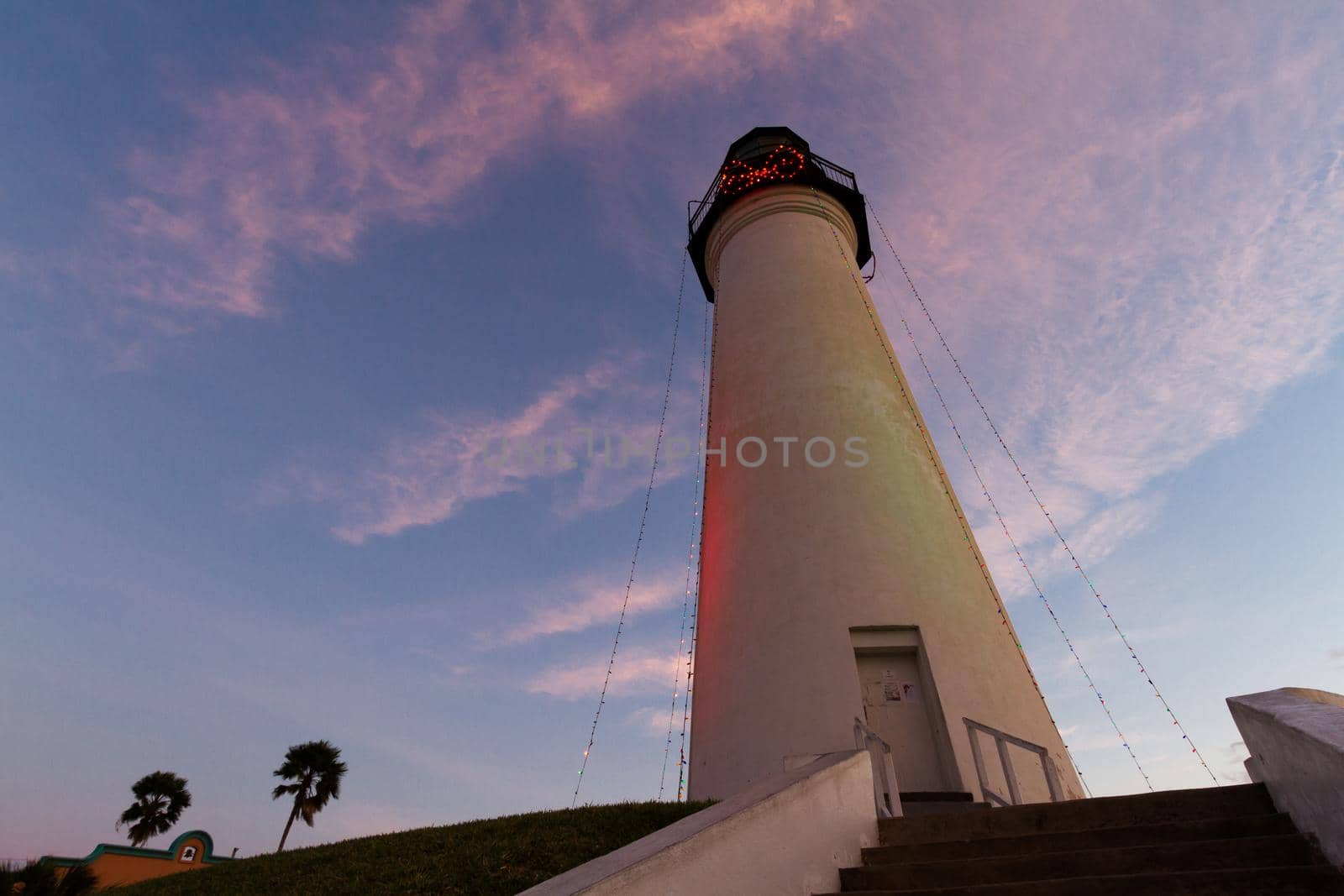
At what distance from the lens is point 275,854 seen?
323 inches

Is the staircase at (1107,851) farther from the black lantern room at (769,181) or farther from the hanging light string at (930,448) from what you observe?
the black lantern room at (769,181)

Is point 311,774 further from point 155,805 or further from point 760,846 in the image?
point 760,846

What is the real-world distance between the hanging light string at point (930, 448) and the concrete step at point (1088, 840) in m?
5.28

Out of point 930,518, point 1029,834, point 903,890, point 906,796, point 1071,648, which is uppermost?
point 930,518

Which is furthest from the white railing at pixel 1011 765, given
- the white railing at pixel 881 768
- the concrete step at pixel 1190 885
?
the concrete step at pixel 1190 885

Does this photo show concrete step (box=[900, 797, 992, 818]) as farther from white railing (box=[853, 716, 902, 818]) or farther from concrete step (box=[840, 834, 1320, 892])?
concrete step (box=[840, 834, 1320, 892])

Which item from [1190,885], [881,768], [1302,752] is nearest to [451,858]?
[881,768]

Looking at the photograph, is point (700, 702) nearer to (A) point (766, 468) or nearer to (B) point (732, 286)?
(A) point (766, 468)

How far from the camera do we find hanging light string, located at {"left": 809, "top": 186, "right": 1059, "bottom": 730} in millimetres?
Answer: 9445

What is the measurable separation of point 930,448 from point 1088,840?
7946mm

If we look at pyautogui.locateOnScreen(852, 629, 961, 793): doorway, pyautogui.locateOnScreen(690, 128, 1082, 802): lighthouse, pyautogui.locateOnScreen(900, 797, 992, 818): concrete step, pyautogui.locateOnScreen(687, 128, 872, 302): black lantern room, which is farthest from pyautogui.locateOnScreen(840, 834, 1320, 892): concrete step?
pyautogui.locateOnScreen(687, 128, 872, 302): black lantern room

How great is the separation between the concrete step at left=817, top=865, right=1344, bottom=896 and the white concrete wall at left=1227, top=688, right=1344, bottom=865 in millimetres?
140

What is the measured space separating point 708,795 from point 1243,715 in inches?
233

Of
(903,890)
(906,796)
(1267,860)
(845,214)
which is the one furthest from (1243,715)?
(845,214)
